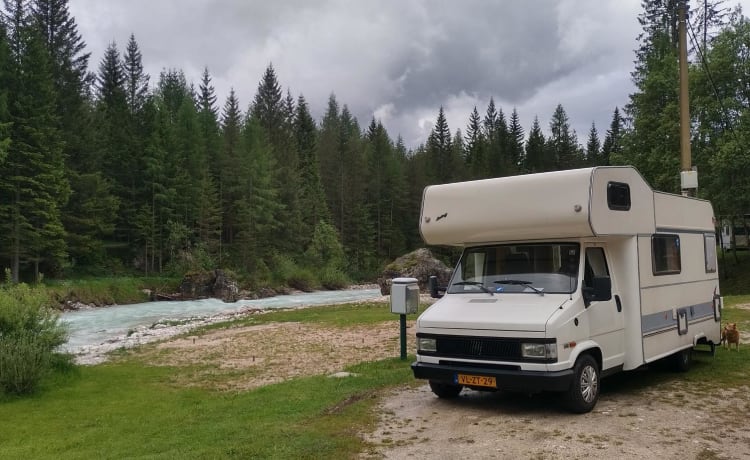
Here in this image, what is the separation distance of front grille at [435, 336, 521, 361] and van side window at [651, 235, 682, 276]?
3.16 meters

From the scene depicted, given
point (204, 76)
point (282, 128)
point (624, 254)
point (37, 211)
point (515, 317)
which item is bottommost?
point (515, 317)

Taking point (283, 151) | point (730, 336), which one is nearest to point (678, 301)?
point (730, 336)

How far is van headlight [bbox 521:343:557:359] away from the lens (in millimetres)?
6945

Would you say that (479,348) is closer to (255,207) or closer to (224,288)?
(224,288)

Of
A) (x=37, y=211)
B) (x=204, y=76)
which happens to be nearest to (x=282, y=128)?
(x=204, y=76)

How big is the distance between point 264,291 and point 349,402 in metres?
42.5

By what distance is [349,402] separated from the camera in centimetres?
865

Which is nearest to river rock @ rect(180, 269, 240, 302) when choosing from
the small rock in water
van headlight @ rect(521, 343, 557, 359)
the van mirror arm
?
the small rock in water

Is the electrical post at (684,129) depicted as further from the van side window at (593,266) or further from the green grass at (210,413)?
the van side window at (593,266)

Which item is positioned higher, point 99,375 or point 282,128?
point 282,128

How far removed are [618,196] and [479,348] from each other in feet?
9.59

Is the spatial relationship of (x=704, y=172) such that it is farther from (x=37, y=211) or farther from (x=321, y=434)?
A: (x=37, y=211)

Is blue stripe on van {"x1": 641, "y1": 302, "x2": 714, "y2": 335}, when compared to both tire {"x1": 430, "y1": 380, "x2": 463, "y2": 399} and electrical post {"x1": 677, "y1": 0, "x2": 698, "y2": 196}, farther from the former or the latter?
electrical post {"x1": 677, "y1": 0, "x2": 698, "y2": 196}

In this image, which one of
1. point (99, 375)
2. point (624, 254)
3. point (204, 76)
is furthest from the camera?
point (204, 76)
